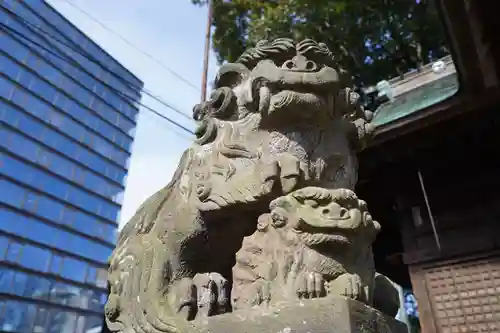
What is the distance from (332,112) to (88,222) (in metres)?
18.2

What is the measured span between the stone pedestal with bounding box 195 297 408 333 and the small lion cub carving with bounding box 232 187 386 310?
4cm

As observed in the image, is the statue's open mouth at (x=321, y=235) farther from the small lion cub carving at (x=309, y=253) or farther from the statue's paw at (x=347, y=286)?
the statue's paw at (x=347, y=286)

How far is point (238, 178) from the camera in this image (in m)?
1.46

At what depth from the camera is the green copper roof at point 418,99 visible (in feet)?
11.1

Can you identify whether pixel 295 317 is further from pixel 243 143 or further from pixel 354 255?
pixel 243 143

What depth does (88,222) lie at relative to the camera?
18.2 meters

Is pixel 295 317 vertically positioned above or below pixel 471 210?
below

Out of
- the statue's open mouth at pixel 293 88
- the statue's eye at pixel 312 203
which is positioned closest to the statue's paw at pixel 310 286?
the statue's eye at pixel 312 203

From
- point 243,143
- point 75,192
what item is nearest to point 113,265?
point 243,143

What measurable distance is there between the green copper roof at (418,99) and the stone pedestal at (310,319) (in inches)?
97.0

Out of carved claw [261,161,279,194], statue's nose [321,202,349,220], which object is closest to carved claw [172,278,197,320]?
carved claw [261,161,279,194]

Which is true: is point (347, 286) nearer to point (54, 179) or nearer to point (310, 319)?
point (310, 319)

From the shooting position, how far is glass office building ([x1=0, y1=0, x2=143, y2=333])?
562 inches

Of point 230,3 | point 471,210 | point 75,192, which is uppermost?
point 75,192
